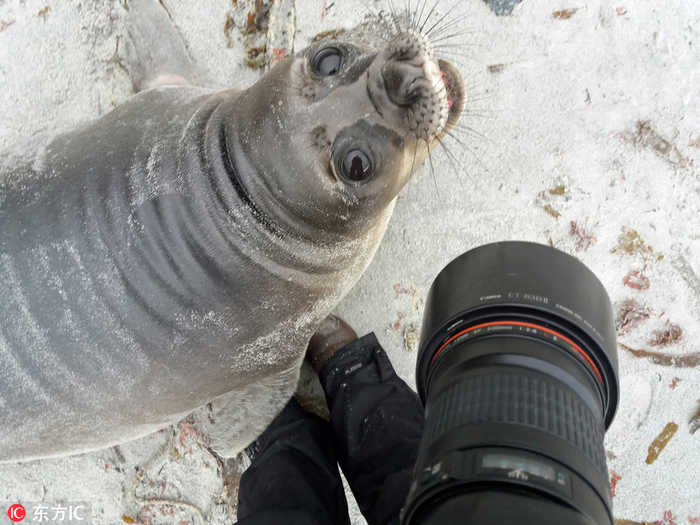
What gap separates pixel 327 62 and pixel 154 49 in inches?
46.0

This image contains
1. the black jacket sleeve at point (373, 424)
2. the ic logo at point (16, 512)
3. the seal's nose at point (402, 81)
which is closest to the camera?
the seal's nose at point (402, 81)

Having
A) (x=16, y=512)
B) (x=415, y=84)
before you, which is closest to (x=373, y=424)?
(x=415, y=84)

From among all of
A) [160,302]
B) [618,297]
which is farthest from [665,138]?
[160,302]

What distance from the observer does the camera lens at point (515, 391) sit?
1.04 meters

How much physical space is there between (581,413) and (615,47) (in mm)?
1932

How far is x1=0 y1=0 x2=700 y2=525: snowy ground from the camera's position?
2.55m

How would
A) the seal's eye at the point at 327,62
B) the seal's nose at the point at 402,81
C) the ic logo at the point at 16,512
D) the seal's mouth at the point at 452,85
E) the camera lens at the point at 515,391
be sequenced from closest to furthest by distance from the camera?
the camera lens at the point at 515,391 → the seal's nose at the point at 402,81 → the seal's eye at the point at 327,62 → the seal's mouth at the point at 452,85 → the ic logo at the point at 16,512

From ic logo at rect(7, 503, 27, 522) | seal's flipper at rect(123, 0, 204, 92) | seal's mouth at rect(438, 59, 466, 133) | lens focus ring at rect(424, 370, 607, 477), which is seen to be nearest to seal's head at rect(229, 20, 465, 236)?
seal's mouth at rect(438, 59, 466, 133)

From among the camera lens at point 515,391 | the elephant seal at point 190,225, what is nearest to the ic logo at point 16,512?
the elephant seal at point 190,225

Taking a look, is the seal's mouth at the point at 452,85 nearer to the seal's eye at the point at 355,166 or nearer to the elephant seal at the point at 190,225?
the elephant seal at the point at 190,225

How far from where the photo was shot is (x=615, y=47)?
2.60 metres

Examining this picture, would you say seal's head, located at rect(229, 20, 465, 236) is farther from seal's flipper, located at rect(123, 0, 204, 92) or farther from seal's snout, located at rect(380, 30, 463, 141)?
seal's flipper, located at rect(123, 0, 204, 92)

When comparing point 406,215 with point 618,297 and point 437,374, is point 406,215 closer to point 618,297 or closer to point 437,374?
point 618,297

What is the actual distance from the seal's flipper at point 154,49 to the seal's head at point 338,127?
90 cm
